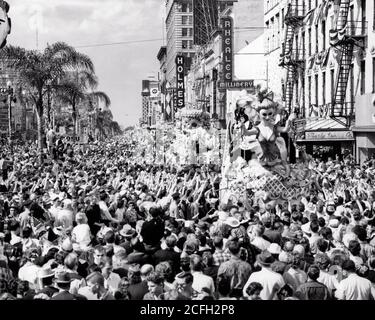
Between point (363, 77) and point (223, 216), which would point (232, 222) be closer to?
point (223, 216)

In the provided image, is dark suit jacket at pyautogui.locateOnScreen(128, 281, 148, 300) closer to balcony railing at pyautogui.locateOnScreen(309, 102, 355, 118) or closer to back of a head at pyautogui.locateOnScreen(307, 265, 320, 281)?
back of a head at pyautogui.locateOnScreen(307, 265, 320, 281)

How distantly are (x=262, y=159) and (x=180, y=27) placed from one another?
89368 mm

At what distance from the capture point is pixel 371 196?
14.8m

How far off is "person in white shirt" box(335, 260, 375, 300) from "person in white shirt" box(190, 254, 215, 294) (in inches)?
54.8

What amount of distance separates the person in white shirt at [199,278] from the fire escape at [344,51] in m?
24.7

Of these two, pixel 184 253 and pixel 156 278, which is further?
pixel 184 253

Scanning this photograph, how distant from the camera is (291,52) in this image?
42.2m

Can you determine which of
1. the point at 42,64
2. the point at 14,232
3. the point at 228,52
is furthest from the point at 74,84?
the point at 14,232

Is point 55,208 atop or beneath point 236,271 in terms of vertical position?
atop

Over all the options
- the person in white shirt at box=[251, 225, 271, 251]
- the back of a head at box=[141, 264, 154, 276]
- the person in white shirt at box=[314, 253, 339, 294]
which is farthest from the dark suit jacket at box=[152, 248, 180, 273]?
the person in white shirt at box=[314, 253, 339, 294]

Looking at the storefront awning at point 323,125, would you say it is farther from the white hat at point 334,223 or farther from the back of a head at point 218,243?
the back of a head at point 218,243

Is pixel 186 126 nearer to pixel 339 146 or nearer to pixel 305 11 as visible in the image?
pixel 339 146

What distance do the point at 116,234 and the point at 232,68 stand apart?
4675 cm

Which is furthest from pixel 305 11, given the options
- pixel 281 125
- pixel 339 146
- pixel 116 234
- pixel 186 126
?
pixel 116 234
